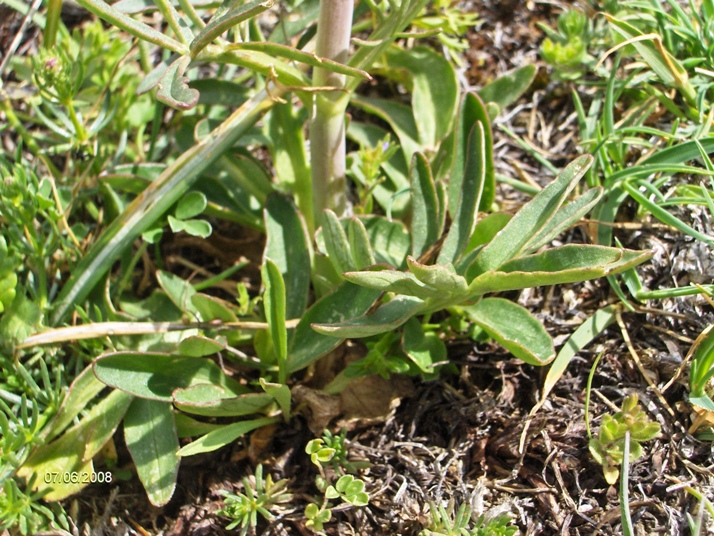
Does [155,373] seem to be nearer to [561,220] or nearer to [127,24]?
[127,24]

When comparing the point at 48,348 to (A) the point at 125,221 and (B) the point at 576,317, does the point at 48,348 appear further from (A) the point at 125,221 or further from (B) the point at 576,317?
(B) the point at 576,317

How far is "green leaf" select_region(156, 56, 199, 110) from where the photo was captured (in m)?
1.37

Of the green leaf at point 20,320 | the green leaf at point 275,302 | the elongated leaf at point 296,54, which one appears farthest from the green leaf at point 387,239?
the green leaf at point 20,320

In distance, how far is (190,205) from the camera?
2.08 metres

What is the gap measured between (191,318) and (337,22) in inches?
37.2

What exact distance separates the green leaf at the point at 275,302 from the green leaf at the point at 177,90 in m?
0.52

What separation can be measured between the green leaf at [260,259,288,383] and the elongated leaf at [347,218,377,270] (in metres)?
0.21

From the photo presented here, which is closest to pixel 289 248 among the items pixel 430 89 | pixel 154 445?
pixel 154 445

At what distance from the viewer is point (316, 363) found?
210 centimetres

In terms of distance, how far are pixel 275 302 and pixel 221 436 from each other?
1.25ft

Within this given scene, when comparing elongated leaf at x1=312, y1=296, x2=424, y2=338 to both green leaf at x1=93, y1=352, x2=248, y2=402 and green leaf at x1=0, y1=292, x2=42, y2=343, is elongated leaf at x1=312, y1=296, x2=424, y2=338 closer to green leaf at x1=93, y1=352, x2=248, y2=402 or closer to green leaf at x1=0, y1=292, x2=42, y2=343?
green leaf at x1=93, y1=352, x2=248, y2=402

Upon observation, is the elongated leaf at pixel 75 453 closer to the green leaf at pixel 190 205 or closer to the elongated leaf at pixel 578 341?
the green leaf at pixel 190 205

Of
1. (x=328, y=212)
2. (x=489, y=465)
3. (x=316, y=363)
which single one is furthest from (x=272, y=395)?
(x=489, y=465)

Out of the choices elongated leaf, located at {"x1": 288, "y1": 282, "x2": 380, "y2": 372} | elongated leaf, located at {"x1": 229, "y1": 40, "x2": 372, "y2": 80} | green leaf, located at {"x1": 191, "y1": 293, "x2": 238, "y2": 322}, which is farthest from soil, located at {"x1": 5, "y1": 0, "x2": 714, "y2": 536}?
→ elongated leaf, located at {"x1": 229, "y1": 40, "x2": 372, "y2": 80}
